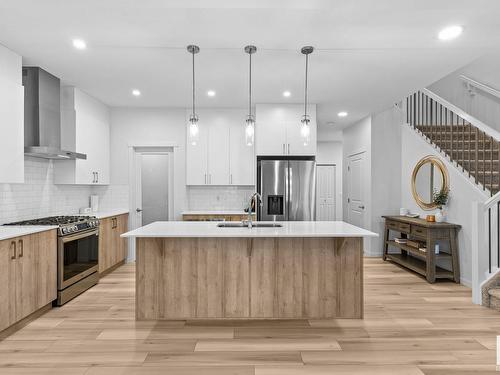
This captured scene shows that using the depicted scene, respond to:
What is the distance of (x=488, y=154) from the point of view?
5.33m

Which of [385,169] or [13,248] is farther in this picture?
[385,169]

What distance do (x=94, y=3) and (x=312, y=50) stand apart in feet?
6.51

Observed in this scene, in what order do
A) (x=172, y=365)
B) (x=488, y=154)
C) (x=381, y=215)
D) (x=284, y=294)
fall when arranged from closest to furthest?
(x=172, y=365)
(x=284, y=294)
(x=488, y=154)
(x=381, y=215)

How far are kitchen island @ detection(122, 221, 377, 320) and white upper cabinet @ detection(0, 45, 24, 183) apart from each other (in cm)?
150

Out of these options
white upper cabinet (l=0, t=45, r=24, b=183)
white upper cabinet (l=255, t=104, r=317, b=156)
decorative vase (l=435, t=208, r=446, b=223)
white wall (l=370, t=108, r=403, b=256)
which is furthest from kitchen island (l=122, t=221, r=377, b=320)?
white wall (l=370, t=108, r=403, b=256)

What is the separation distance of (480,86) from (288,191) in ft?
11.6

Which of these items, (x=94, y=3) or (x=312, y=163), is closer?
(x=94, y=3)

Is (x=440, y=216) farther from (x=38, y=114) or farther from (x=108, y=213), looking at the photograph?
(x=38, y=114)

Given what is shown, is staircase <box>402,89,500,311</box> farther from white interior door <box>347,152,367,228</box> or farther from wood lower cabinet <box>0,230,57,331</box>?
wood lower cabinet <box>0,230,57,331</box>

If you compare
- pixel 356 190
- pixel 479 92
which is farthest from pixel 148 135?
pixel 479 92

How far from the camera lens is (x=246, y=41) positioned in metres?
3.33

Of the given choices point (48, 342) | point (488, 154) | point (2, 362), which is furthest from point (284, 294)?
point (488, 154)

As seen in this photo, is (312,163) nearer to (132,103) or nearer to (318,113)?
(318,113)

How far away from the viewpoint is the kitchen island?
3.27 metres
